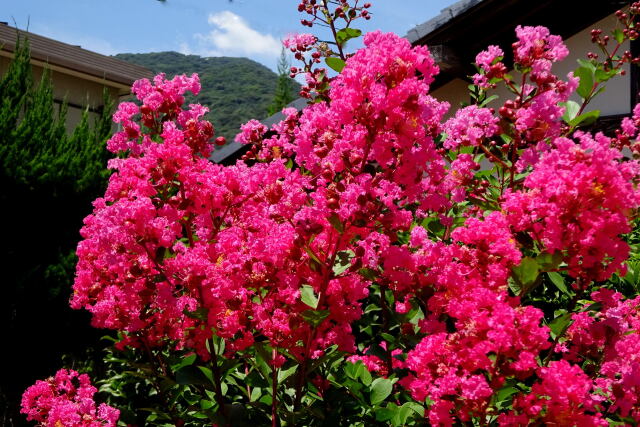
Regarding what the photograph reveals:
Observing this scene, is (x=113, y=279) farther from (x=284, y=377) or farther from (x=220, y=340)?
(x=284, y=377)

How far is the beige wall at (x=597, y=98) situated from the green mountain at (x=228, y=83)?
161ft


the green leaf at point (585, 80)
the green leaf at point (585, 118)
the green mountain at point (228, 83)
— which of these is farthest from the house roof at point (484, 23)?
the green mountain at point (228, 83)

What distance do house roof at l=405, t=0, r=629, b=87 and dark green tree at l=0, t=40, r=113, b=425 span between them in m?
3.79

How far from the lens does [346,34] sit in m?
2.66

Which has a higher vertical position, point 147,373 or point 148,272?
point 148,272

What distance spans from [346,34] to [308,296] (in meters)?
1.50

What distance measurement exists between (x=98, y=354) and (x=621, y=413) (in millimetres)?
5082

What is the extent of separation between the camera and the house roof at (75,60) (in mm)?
11375

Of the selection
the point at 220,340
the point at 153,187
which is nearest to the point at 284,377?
the point at 220,340

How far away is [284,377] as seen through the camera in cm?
185

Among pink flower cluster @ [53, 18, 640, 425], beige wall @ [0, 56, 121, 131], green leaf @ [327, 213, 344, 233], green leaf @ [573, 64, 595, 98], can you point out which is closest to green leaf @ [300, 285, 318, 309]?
pink flower cluster @ [53, 18, 640, 425]

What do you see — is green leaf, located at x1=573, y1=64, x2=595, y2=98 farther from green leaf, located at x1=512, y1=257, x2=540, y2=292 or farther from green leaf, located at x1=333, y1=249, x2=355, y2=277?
green leaf, located at x1=333, y1=249, x2=355, y2=277

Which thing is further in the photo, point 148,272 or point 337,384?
point 337,384

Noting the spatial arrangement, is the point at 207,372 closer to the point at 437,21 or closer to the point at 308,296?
the point at 308,296
